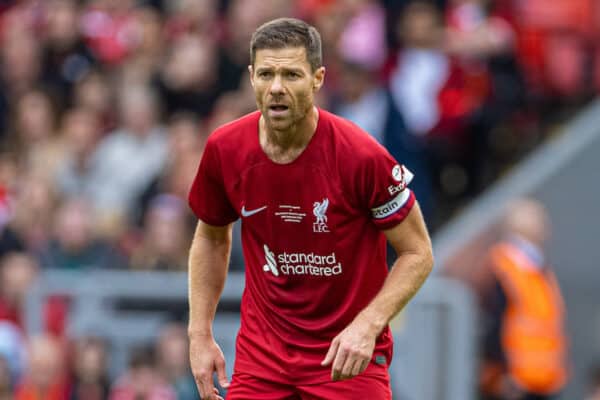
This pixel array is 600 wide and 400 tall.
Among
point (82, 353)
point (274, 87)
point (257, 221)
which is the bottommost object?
point (82, 353)

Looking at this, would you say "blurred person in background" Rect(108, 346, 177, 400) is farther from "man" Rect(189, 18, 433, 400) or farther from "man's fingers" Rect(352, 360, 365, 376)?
"man's fingers" Rect(352, 360, 365, 376)

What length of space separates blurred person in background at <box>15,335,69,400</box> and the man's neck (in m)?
5.41

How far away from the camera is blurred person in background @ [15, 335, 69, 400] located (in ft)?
35.5

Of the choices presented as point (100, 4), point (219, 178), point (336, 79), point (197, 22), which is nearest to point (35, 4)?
point (100, 4)

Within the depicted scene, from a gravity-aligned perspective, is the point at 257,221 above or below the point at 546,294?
above

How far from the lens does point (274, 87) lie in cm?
560

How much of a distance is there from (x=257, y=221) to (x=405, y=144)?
15.6 feet

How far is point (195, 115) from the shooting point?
42.1ft

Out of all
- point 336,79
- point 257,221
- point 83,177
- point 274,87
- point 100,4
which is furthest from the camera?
point 100,4

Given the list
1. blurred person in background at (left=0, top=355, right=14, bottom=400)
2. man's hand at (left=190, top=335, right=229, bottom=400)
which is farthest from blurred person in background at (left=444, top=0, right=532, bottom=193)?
man's hand at (left=190, top=335, right=229, bottom=400)

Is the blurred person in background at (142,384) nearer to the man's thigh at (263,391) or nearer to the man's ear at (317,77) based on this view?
the man's thigh at (263,391)

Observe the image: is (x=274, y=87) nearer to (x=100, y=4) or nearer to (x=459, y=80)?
(x=459, y=80)

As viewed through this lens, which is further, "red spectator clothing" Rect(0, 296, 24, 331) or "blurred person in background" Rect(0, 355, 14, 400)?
"red spectator clothing" Rect(0, 296, 24, 331)

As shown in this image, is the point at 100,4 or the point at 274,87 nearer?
the point at 274,87
